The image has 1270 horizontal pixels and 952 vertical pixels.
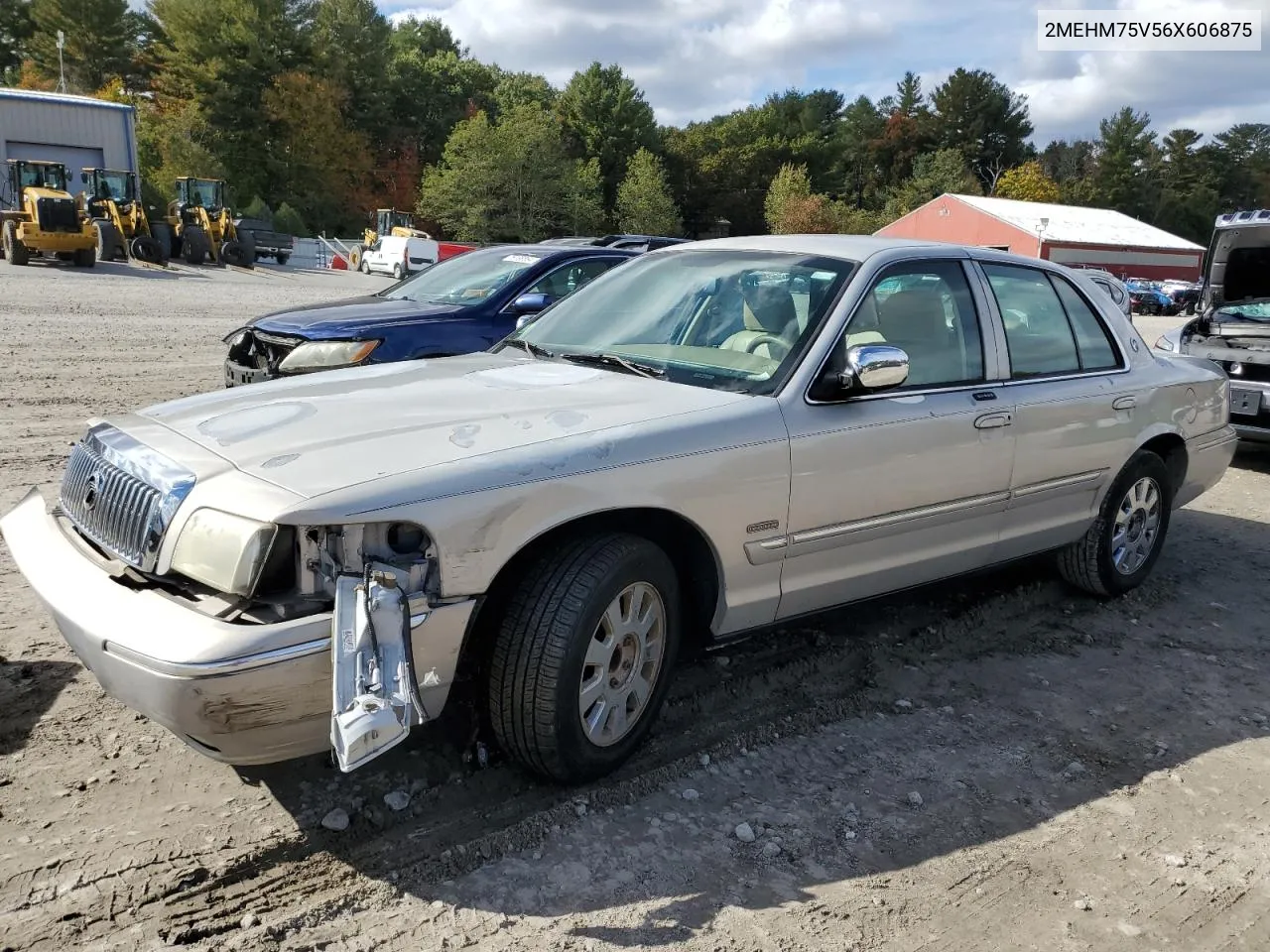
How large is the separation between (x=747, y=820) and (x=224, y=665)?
5.19 ft

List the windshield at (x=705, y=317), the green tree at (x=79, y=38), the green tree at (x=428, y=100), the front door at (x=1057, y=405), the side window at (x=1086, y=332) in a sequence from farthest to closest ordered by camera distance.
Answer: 1. the green tree at (x=428, y=100)
2. the green tree at (x=79, y=38)
3. the side window at (x=1086, y=332)
4. the front door at (x=1057, y=405)
5. the windshield at (x=705, y=317)

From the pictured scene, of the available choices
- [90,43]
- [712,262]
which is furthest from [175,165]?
[712,262]

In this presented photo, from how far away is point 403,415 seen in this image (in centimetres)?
316

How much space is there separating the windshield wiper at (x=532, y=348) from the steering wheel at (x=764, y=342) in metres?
0.82

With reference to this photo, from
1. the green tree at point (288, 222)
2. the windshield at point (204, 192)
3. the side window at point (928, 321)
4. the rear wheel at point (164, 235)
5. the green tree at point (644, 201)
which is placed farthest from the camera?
the green tree at point (644, 201)

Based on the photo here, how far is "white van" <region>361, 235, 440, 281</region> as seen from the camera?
1529 inches

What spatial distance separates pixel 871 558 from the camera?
378cm

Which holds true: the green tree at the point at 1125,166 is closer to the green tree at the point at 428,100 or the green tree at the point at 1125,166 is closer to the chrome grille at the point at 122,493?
the green tree at the point at 428,100

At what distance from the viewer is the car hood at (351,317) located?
6.98 metres

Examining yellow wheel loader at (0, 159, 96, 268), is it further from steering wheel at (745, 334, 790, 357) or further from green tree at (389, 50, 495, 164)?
green tree at (389, 50, 495, 164)

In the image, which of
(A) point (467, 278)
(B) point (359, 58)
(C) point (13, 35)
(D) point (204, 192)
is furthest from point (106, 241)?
(C) point (13, 35)

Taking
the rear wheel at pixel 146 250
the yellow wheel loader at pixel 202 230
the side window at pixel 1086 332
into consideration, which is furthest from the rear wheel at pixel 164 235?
the side window at pixel 1086 332

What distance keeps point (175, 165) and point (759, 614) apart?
5580cm

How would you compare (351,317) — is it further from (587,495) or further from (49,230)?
(49,230)
